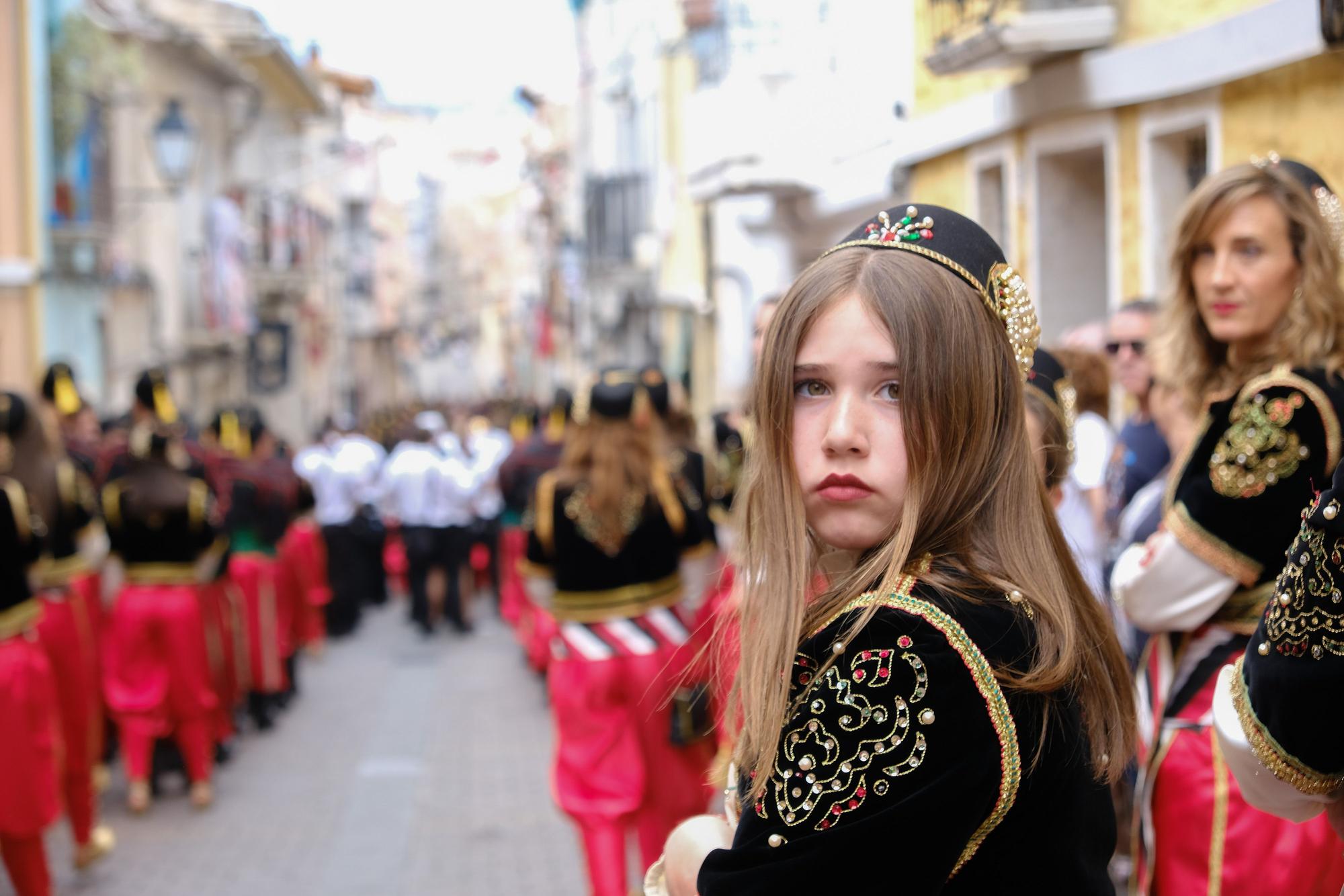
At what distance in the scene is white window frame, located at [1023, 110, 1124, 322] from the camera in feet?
29.2

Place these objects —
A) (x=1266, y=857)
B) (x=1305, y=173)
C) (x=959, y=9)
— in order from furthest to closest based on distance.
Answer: (x=959, y=9), (x=1305, y=173), (x=1266, y=857)

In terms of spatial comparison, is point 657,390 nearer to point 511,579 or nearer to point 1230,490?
point 1230,490

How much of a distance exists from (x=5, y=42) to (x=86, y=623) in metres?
12.0

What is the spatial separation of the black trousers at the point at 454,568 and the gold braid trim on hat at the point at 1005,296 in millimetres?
14313

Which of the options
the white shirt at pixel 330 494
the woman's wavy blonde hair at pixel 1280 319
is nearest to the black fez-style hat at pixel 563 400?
the white shirt at pixel 330 494

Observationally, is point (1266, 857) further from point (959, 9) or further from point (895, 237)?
point (959, 9)

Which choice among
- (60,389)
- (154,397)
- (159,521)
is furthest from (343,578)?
(159,521)

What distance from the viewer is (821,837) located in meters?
1.89

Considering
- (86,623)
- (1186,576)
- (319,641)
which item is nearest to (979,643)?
(1186,576)

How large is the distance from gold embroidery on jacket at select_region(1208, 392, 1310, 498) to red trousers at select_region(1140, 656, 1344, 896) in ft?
1.40

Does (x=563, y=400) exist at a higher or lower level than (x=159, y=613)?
higher

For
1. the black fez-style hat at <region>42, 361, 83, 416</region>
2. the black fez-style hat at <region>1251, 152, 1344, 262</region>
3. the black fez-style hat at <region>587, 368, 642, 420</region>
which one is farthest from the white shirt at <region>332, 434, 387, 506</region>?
the black fez-style hat at <region>1251, 152, 1344, 262</region>

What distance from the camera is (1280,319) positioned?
3.75 metres

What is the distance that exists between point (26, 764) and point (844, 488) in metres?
5.20
